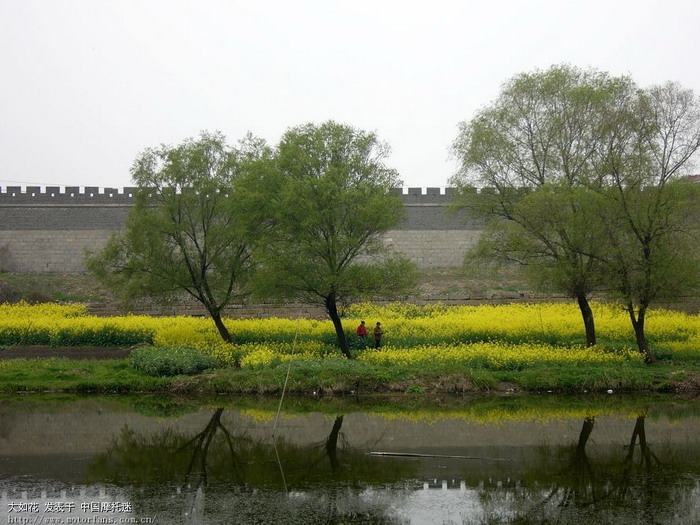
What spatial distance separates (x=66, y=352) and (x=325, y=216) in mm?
10811

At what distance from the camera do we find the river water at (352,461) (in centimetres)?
952

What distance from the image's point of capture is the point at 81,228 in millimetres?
43156

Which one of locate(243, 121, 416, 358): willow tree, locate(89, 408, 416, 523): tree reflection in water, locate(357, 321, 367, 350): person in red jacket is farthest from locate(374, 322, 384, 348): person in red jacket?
locate(89, 408, 416, 523): tree reflection in water

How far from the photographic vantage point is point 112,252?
24859 millimetres

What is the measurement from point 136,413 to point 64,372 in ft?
18.1

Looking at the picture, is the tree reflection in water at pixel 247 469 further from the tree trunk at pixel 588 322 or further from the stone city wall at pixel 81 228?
the stone city wall at pixel 81 228

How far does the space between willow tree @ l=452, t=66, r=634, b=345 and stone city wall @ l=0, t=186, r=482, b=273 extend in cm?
1794

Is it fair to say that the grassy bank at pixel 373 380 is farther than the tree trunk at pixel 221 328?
No

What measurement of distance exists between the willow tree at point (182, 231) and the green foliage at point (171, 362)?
350 centimetres

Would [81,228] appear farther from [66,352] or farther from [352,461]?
[352,461]

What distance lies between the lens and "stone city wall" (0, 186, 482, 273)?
4291 centimetres

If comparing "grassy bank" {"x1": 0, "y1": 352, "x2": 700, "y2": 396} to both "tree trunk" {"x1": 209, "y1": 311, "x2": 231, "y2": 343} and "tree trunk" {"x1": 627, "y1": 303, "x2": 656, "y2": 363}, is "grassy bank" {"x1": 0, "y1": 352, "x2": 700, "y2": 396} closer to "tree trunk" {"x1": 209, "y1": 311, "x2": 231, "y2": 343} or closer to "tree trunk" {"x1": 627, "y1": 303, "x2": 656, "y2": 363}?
"tree trunk" {"x1": 627, "y1": 303, "x2": 656, "y2": 363}

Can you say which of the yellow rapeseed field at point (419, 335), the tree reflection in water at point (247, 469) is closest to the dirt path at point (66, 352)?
the yellow rapeseed field at point (419, 335)

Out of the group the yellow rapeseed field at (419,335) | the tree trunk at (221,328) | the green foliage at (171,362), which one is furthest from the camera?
the tree trunk at (221,328)
